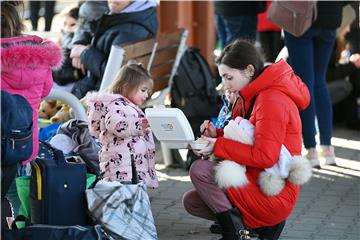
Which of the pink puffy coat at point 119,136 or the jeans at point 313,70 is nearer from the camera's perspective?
the pink puffy coat at point 119,136

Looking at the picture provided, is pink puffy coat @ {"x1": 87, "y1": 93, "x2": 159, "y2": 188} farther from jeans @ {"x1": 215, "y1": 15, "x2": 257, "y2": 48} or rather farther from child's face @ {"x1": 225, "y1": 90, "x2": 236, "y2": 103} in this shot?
jeans @ {"x1": 215, "y1": 15, "x2": 257, "y2": 48}

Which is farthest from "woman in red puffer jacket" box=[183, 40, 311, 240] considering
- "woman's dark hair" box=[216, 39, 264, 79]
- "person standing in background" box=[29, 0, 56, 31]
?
"person standing in background" box=[29, 0, 56, 31]

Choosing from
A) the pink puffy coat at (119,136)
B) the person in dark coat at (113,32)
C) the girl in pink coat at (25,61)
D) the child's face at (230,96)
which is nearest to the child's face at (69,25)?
the person in dark coat at (113,32)

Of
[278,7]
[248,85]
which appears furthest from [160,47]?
[248,85]

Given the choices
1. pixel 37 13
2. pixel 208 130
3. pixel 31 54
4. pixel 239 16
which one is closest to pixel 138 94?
pixel 208 130

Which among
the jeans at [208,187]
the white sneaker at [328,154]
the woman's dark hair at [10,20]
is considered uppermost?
the woman's dark hair at [10,20]

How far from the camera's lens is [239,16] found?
8.13 metres

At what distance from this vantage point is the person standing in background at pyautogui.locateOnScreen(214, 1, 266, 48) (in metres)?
8.09

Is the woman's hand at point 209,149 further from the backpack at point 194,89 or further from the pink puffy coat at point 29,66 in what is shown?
the backpack at point 194,89

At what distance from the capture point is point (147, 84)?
534cm

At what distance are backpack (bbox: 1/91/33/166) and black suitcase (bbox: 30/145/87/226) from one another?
9.0 inches

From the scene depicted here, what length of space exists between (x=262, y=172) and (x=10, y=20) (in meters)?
1.56

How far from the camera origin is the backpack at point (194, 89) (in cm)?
720

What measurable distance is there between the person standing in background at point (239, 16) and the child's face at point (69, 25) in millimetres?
1315
